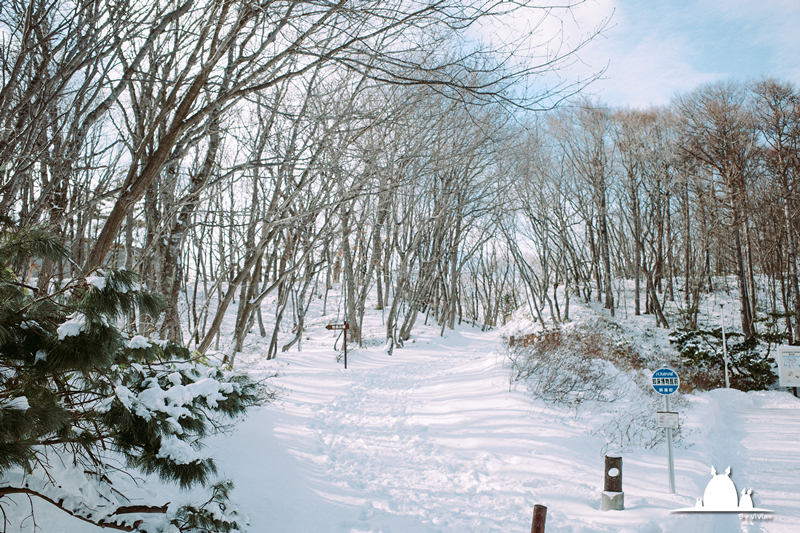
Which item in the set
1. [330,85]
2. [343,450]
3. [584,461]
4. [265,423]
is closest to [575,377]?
[584,461]

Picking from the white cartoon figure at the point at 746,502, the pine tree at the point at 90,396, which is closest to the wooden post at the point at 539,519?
the pine tree at the point at 90,396

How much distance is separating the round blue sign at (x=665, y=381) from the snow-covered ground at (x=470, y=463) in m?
0.94

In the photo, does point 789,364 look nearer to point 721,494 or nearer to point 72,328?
point 721,494

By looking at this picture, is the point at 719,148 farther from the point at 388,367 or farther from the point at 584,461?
the point at 584,461

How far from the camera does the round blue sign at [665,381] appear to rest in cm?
455

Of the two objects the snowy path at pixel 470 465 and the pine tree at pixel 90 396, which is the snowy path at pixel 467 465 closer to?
the snowy path at pixel 470 465

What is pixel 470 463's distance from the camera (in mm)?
4730

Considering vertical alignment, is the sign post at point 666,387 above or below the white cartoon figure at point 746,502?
above

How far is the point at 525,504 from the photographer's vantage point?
386 cm

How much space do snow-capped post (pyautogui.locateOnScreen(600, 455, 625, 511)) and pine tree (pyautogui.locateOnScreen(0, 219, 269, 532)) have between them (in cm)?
316

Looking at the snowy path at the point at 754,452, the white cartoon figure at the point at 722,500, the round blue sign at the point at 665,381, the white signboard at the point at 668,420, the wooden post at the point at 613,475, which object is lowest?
the snowy path at the point at 754,452

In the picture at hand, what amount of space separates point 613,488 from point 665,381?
55.1 inches

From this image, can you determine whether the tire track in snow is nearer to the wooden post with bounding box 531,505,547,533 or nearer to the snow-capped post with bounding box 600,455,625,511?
the snow-capped post with bounding box 600,455,625,511

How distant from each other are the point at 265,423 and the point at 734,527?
4773mm
